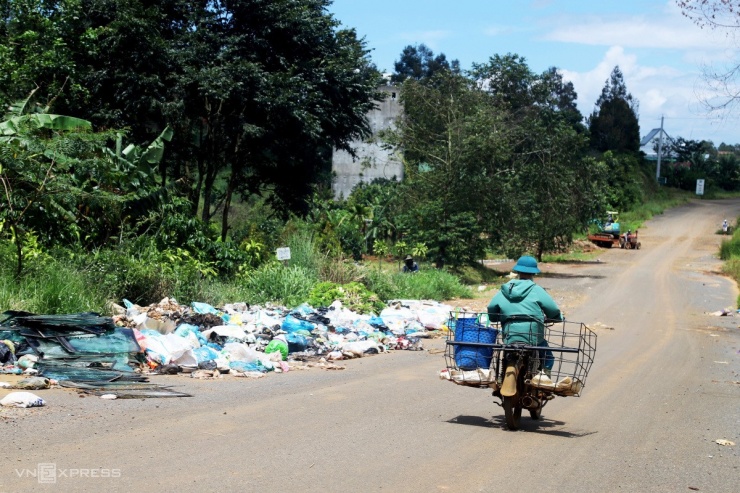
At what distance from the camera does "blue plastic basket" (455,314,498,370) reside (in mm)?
8312

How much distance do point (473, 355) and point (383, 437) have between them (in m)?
1.38

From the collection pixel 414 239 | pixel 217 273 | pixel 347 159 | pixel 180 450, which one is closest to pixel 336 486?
pixel 180 450

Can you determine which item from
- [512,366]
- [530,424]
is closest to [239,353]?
[530,424]

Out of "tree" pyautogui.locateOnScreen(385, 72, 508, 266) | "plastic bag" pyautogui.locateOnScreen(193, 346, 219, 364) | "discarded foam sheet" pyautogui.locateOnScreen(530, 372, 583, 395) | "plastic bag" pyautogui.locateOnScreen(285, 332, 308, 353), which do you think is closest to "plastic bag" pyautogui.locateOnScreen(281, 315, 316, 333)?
"plastic bag" pyautogui.locateOnScreen(285, 332, 308, 353)

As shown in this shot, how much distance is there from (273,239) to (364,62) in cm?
631

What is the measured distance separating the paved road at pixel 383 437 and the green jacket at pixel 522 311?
38.1 inches

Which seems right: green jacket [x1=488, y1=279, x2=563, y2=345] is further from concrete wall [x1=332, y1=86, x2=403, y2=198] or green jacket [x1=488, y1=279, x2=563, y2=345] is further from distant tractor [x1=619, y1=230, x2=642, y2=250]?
distant tractor [x1=619, y1=230, x2=642, y2=250]

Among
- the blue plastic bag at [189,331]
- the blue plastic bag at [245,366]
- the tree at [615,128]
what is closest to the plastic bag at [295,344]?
the blue plastic bag at [189,331]

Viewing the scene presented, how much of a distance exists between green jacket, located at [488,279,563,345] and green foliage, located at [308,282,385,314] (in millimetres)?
9540

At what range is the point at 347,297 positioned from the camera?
18.4m

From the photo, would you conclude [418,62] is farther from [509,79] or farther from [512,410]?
[512,410]

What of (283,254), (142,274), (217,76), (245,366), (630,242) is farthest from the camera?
(630,242)

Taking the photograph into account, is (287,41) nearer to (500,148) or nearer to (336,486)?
(500,148)

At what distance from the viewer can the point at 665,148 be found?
4252 inches
